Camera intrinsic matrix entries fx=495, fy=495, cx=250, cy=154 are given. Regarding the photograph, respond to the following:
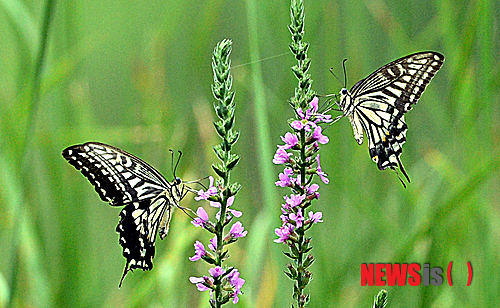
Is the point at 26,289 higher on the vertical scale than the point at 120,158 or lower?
lower

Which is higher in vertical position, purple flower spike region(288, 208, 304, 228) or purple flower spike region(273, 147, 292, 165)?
purple flower spike region(273, 147, 292, 165)

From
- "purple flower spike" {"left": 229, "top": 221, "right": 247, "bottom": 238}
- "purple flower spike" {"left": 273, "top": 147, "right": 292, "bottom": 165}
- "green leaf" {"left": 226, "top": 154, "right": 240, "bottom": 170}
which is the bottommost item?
"purple flower spike" {"left": 229, "top": 221, "right": 247, "bottom": 238}

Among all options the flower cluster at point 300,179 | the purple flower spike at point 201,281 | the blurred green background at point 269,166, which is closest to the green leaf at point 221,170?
the flower cluster at point 300,179

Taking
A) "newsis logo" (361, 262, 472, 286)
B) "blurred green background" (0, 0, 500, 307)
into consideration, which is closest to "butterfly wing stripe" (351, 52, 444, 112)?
"blurred green background" (0, 0, 500, 307)

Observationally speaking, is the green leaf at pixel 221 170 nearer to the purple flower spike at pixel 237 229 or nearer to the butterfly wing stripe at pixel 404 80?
the purple flower spike at pixel 237 229

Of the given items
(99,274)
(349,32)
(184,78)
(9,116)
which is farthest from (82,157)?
(184,78)

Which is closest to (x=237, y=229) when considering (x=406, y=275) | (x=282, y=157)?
(x=282, y=157)

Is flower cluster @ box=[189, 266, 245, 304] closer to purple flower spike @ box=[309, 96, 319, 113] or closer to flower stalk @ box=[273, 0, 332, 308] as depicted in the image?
flower stalk @ box=[273, 0, 332, 308]

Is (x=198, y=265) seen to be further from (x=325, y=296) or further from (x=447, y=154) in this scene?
(x=447, y=154)

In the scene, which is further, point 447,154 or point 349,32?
point 447,154
